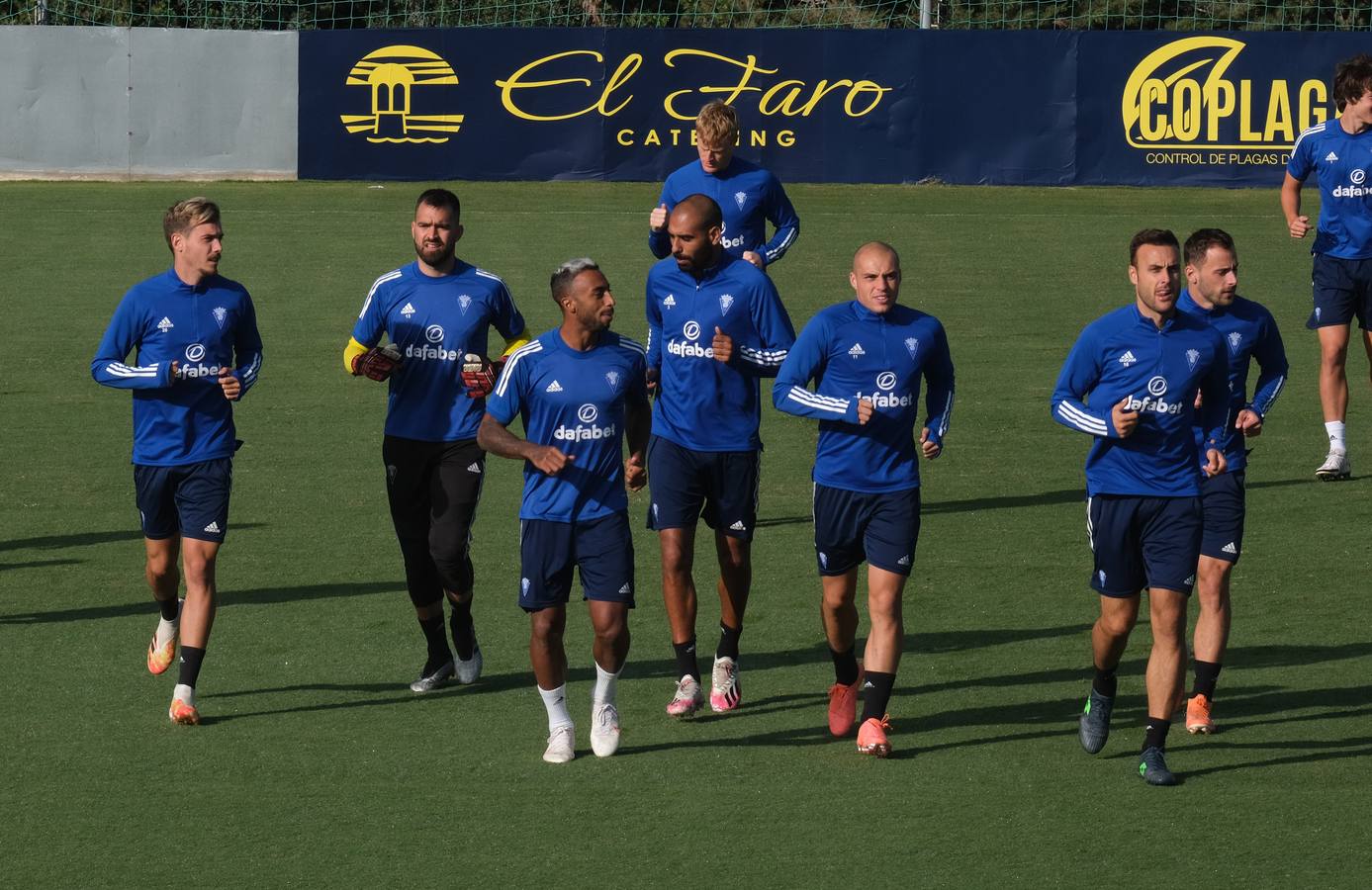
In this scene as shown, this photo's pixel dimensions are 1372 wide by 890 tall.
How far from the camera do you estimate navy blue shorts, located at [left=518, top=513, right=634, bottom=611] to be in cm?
795

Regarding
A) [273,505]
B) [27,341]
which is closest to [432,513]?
[273,505]

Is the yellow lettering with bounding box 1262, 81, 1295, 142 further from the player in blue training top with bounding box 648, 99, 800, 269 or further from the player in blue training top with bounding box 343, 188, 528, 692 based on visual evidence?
the player in blue training top with bounding box 343, 188, 528, 692

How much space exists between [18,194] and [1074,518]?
63.3ft

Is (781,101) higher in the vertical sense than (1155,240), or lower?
higher

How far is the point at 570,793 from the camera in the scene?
300 inches

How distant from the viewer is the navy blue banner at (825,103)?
1073 inches

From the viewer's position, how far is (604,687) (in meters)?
8.05

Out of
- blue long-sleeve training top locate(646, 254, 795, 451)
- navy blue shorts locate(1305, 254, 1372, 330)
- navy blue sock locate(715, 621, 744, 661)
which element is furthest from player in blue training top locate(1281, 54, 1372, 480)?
navy blue sock locate(715, 621, 744, 661)

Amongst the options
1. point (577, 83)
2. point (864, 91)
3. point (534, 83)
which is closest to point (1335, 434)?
point (864, 91)

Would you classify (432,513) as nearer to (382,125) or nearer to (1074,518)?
(1074,518)

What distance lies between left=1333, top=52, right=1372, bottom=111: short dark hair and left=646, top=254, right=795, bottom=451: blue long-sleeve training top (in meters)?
5.36

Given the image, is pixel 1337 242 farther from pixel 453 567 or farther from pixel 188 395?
pixel 188 395

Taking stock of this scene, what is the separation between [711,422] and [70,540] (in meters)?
4.72

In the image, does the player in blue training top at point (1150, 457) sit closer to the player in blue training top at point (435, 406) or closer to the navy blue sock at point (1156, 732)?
the navy blue sock at point (1156, 732)
